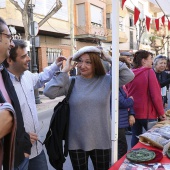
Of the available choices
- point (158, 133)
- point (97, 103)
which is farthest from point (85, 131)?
point (158, 133)

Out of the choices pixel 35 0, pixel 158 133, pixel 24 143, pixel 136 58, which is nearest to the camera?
pixel 24 143

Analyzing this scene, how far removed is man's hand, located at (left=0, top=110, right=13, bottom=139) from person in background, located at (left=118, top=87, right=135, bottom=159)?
225 cm

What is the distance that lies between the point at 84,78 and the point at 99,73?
0.47ft

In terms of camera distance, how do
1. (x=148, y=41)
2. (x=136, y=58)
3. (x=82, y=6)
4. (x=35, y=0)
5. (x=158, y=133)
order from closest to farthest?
(x=158, y=133) → (x=136, y=58) → (x=35, y=0) → (x=82, y=6) → (x=148, y=41)

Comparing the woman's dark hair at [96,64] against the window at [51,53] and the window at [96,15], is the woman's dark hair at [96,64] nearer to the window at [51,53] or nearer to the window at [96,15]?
the window at [51,53]

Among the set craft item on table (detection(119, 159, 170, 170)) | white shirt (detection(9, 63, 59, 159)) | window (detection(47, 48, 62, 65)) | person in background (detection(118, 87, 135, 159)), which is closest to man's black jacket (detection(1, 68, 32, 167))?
white shirt (detection(9, 63, 59, 159))

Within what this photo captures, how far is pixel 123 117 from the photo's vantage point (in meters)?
3.09

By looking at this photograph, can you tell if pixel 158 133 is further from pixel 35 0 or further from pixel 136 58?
pixel 35 0

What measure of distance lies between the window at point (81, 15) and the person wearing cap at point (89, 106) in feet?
60.0

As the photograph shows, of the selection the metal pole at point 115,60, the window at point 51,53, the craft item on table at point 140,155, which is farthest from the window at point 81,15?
the craft item on table at point 140,155

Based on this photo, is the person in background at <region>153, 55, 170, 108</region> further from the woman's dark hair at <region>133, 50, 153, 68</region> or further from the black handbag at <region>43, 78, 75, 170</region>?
the black handbag at <region>43, 78, 75, 170</region>

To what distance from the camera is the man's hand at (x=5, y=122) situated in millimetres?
789

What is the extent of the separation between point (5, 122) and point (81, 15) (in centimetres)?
2025

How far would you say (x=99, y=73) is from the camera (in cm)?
222
